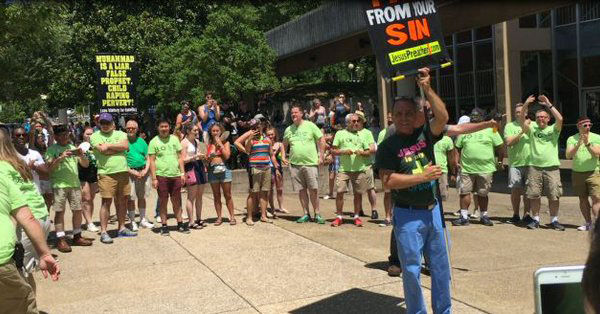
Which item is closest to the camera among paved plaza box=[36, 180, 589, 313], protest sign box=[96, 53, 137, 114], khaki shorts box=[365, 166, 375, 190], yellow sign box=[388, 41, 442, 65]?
paved plaza box=[36, 180, 589, 313]

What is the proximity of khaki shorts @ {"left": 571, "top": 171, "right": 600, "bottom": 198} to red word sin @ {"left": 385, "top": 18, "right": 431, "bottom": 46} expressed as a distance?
14.0 feet

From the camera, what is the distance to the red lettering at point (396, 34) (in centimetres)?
566

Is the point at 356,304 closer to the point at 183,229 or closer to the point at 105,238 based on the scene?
the point at 183,229

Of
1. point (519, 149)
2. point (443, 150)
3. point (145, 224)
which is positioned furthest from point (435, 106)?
point (145, 224)

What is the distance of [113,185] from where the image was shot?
337 inches

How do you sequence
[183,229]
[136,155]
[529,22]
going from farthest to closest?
[529,22]
[136,155]
[183,229]

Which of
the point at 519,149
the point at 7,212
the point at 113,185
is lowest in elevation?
the point at 113,185

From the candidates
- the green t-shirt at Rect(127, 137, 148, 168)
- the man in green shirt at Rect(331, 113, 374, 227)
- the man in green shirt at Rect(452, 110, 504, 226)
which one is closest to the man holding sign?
the man in green shirt at Rect(331, 113, 374, 227)

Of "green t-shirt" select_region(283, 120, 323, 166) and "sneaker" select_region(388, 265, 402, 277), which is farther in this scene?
"green t-shirt" select_region(283, 120, 323, 166)

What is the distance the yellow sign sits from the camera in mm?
5621

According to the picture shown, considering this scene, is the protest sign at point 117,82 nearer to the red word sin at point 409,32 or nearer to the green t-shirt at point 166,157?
the green t-shirt at point 166,157

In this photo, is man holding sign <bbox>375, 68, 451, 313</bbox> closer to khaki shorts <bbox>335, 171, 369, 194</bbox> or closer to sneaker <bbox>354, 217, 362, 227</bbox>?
sneaker <bbox>354, 217, 362, 227</bbox>

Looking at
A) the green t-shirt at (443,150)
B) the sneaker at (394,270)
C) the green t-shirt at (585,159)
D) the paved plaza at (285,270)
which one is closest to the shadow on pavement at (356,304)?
the paved plaza at (285,270)

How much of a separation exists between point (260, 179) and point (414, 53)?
459 cm
